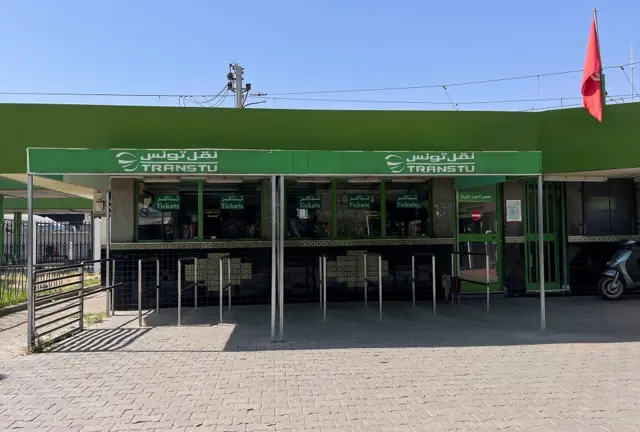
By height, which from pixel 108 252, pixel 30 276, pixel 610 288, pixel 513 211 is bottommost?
pixel 610 288

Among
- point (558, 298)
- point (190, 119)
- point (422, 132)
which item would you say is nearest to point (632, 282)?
point (558, 298)

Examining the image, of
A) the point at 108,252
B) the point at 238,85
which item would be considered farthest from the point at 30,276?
the point at 238,85

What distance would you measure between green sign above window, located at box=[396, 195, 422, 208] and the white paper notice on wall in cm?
204

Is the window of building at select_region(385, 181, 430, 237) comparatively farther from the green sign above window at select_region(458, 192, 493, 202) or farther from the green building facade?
the green sign above window at select_region(458, 192, 493, 202)

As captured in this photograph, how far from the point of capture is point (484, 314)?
9773 millimetres

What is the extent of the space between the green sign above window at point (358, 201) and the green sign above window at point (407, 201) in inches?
28.2

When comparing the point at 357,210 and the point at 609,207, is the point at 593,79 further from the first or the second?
the point at 357,210

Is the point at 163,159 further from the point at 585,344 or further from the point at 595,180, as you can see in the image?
the point at 595,180

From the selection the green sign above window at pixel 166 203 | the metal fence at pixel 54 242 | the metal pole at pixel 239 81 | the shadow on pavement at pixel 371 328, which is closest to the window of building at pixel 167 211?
the green sign above window at pixel 166 203

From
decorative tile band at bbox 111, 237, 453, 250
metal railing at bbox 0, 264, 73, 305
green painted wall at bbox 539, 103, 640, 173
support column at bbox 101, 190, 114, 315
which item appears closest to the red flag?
green painted wall at bbox 539, 103, 640, 173

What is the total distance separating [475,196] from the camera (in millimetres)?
11703

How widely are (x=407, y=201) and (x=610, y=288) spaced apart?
15.7 feet

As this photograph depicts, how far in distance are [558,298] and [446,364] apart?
6.55m

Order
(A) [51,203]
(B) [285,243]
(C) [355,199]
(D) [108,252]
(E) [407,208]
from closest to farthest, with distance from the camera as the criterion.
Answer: (D) [108,252] → (B) [285,243] → (C) [355,199] → (E) [407,208] → (A) [51,203]
